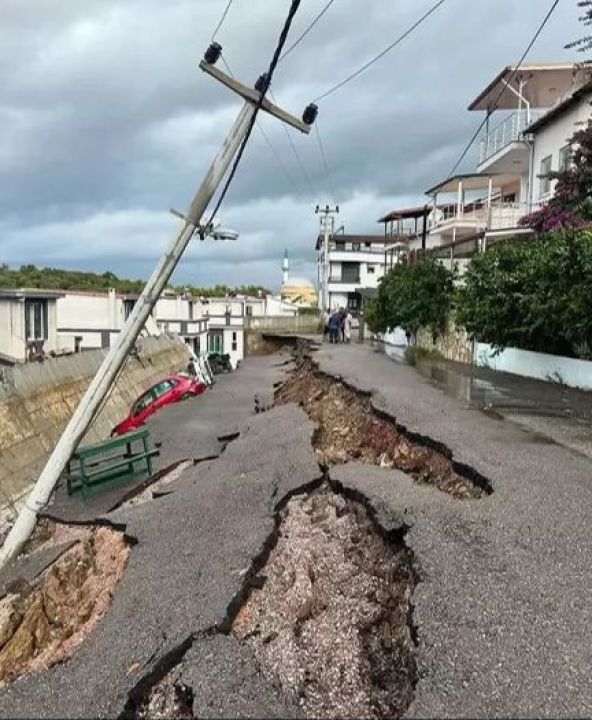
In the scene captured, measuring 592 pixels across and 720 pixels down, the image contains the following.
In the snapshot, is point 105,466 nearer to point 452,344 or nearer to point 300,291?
point 452,344

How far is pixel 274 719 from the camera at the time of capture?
3053 millimetres

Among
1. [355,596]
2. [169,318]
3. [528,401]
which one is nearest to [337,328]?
[169,318]

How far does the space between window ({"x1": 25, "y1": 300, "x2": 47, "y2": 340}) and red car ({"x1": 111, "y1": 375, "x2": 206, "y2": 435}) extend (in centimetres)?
744

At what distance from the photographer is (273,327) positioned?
158 ft

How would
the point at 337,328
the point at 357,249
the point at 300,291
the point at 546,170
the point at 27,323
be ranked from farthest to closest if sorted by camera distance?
the point at 300,291
the point at 357,249
the point at 337,328
the point at 546,170
the point at 27,323

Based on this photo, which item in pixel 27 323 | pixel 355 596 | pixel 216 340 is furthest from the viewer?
pixel 216 340

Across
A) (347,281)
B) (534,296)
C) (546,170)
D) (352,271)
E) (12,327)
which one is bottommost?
(12,327)

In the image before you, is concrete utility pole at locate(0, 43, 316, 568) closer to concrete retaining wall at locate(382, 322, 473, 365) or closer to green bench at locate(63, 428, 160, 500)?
green bench at locate(63, 428, 160, 500)

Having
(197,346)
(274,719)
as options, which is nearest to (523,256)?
(274,719)

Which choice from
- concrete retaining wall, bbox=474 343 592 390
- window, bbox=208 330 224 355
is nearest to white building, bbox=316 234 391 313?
window, bbox=208 330 224 355

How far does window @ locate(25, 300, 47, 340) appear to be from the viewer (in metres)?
23.9

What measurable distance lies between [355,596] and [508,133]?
88.1 ft

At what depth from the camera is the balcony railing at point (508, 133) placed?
85.6ft

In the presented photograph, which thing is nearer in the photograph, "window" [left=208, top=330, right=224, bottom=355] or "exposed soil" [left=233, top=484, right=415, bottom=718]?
"exposed soil" [left=233, top=484, right=415, bottom=718]
